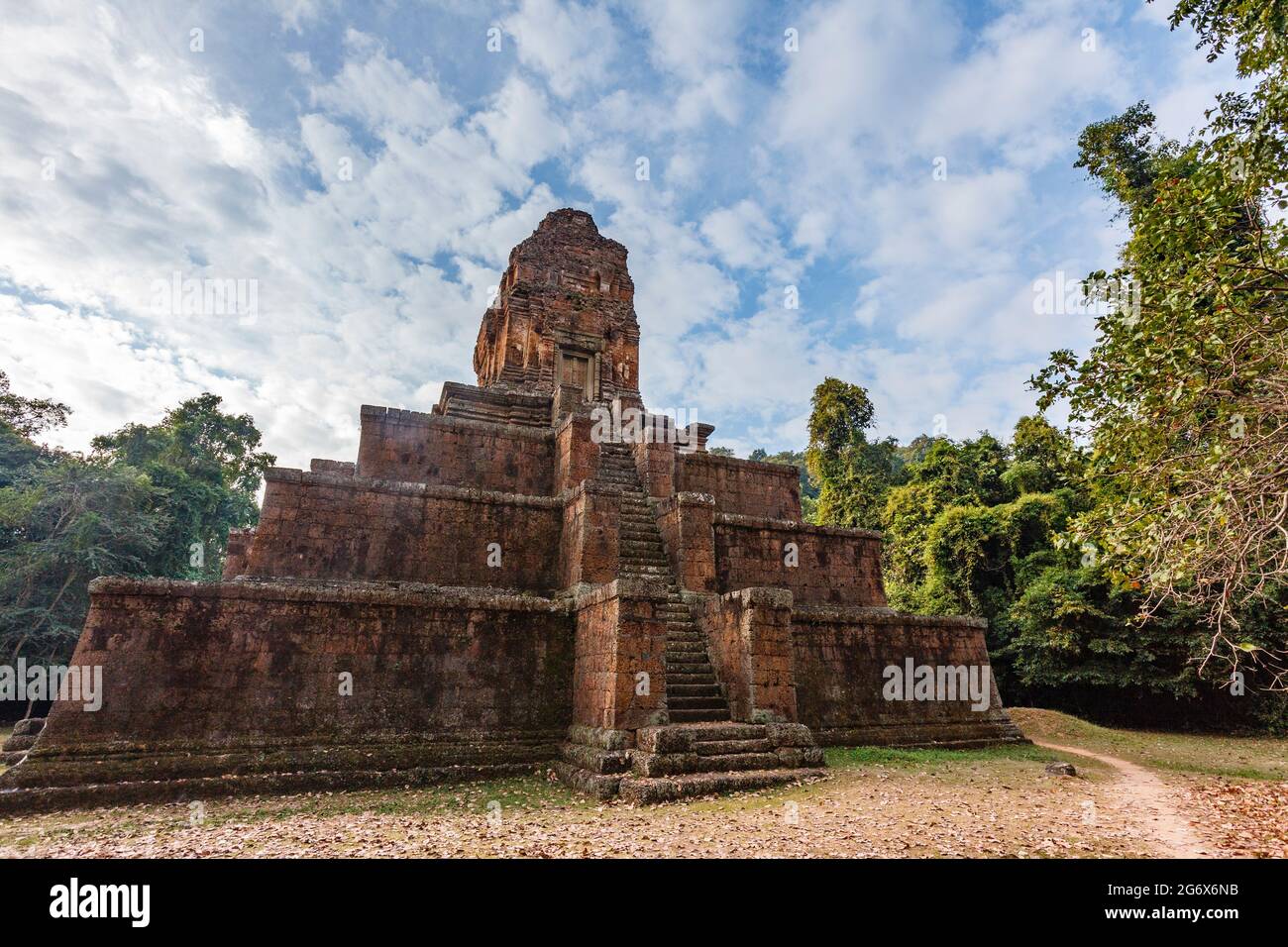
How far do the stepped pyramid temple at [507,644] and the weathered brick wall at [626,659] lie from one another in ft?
0.12

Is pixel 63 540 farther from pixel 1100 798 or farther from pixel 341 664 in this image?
pixel 1100 798

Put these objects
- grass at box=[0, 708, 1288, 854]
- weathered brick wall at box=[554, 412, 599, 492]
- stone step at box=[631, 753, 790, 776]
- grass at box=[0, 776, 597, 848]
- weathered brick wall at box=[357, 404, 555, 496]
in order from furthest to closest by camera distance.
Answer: weathered brick wall at box=[554, 412, 599, 492], weathered brick wall at box=[357, 404, 555, 496], stone step at box=[631, 753, 790, 776], grass at box=[0, 776, 597, 848], grass at box=[0, 708, 1288, 854]

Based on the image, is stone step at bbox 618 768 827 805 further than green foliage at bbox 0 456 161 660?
No

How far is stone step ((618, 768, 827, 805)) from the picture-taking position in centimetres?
735

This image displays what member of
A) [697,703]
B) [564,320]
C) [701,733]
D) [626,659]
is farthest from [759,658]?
[564,320]

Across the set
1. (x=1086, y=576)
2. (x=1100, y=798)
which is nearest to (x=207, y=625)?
(x=1100, y=798)

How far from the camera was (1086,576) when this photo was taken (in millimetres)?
16047

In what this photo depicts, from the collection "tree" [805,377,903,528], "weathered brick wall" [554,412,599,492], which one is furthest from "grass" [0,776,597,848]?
"tree" [805,377,903,528]

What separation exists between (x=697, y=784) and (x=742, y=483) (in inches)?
358

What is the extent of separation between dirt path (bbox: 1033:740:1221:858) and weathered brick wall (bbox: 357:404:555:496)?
36.9ft

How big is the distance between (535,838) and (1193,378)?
8.25 meters

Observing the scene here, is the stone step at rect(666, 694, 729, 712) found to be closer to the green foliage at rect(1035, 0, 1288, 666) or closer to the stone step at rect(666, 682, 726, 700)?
the stone step at rect(666, 682, 726, 700)

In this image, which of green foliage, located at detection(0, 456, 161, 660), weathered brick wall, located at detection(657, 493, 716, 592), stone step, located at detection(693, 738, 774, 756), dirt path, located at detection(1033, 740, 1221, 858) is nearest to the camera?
dirt path, located at detection(1033, 740, 1221, 858)

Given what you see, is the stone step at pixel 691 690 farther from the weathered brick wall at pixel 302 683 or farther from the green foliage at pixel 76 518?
the green foliage at pixel 76 518
